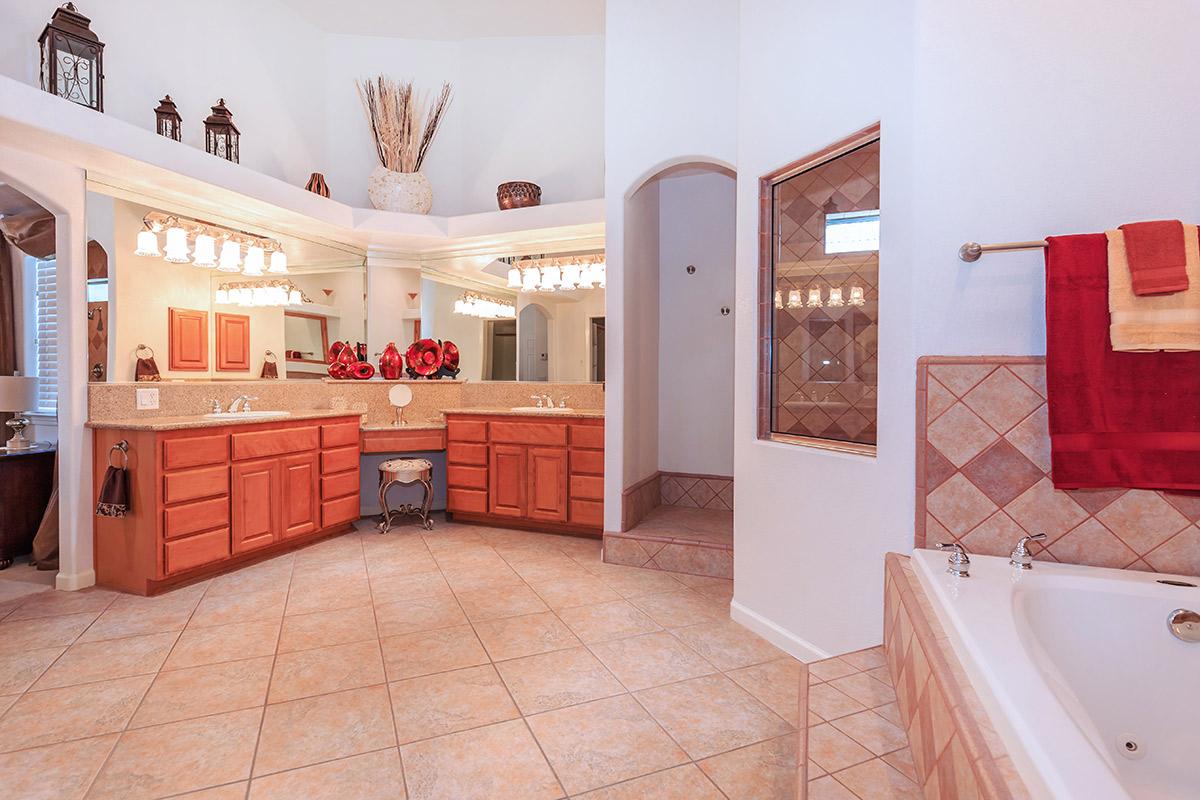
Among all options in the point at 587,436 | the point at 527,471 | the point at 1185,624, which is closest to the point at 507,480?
the point at 527,471

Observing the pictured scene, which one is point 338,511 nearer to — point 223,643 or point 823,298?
point 223,643

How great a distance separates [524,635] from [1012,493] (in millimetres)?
1922

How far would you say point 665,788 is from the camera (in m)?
1.58

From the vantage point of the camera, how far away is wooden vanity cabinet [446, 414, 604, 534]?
4062 mm

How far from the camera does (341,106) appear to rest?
491 cm

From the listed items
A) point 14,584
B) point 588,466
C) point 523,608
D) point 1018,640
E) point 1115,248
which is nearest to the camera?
point 1018,640

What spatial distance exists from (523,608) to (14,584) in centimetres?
285

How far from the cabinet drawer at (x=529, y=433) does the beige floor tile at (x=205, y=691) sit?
2.18 meters

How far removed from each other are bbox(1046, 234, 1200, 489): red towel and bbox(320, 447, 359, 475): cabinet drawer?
13.2 ft

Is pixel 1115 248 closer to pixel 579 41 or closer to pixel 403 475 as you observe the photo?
pixel 403 475

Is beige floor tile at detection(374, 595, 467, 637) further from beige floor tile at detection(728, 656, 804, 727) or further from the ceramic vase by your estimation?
the ceramic vase

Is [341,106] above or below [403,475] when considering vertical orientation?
above

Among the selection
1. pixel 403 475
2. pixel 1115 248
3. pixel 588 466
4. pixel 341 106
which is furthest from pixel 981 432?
pixel 341 106

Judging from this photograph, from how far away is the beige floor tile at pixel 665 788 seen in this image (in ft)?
5.08
